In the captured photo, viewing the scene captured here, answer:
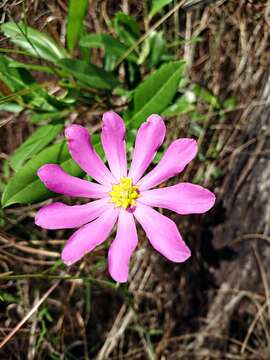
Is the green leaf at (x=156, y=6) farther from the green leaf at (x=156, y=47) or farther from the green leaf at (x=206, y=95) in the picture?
the green leaf at (x=206, y=95)

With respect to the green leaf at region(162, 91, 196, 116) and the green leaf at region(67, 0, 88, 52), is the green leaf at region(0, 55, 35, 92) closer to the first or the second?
the green leaf at region(67, 0, 88, 52)

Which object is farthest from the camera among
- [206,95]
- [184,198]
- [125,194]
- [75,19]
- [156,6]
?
[206,95]

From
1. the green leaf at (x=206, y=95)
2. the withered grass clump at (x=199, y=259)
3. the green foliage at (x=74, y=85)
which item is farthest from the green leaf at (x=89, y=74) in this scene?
the green leaf at (x=206, y=95)

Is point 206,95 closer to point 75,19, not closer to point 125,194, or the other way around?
point 75,19

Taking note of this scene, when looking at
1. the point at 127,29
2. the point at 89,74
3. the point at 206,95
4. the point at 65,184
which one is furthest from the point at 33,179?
the point at 206,95

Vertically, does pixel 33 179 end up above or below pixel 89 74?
below

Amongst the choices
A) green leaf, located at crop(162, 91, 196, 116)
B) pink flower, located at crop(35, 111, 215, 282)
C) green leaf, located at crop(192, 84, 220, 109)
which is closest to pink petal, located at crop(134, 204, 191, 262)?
pink flower, located at crop(35, 111, 215, 282)

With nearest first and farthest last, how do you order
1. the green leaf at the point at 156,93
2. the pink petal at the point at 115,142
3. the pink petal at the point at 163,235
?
the pink petal at the point at 163,235, the pink petal at the point at 115,142, the green leaf at the point at 156,93
